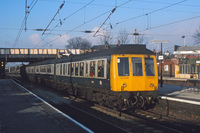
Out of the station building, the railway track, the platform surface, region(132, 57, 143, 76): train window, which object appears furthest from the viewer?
the station building

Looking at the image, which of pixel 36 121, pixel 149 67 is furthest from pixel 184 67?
pixel 36 121

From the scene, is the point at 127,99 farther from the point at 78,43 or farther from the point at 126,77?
the point at 78,43

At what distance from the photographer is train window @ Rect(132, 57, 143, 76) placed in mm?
11914

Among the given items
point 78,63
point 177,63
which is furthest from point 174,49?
point 78,63

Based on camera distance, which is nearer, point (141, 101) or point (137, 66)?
point (137, 66)

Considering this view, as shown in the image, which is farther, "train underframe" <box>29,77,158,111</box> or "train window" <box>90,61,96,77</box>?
"train window" <box>90,61,96,77</box>

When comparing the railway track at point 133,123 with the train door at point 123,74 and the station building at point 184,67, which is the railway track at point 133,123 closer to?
the train door at point 123,74

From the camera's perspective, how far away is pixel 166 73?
50.8m

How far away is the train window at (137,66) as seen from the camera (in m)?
11.9

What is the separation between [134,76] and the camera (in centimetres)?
1181

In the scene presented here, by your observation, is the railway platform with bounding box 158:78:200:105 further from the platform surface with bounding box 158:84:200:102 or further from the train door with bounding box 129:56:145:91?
the train door with bounding box 129:56:145:91

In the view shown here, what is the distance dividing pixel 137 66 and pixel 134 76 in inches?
21.9

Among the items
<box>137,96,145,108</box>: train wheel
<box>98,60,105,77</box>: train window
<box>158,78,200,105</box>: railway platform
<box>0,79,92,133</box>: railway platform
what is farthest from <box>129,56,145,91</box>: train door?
<box>0,79,92,133</box>: railway platform

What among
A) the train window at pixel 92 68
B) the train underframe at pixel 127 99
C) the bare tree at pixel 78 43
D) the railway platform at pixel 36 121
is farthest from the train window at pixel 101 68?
the bare tree at pixel 78 43
